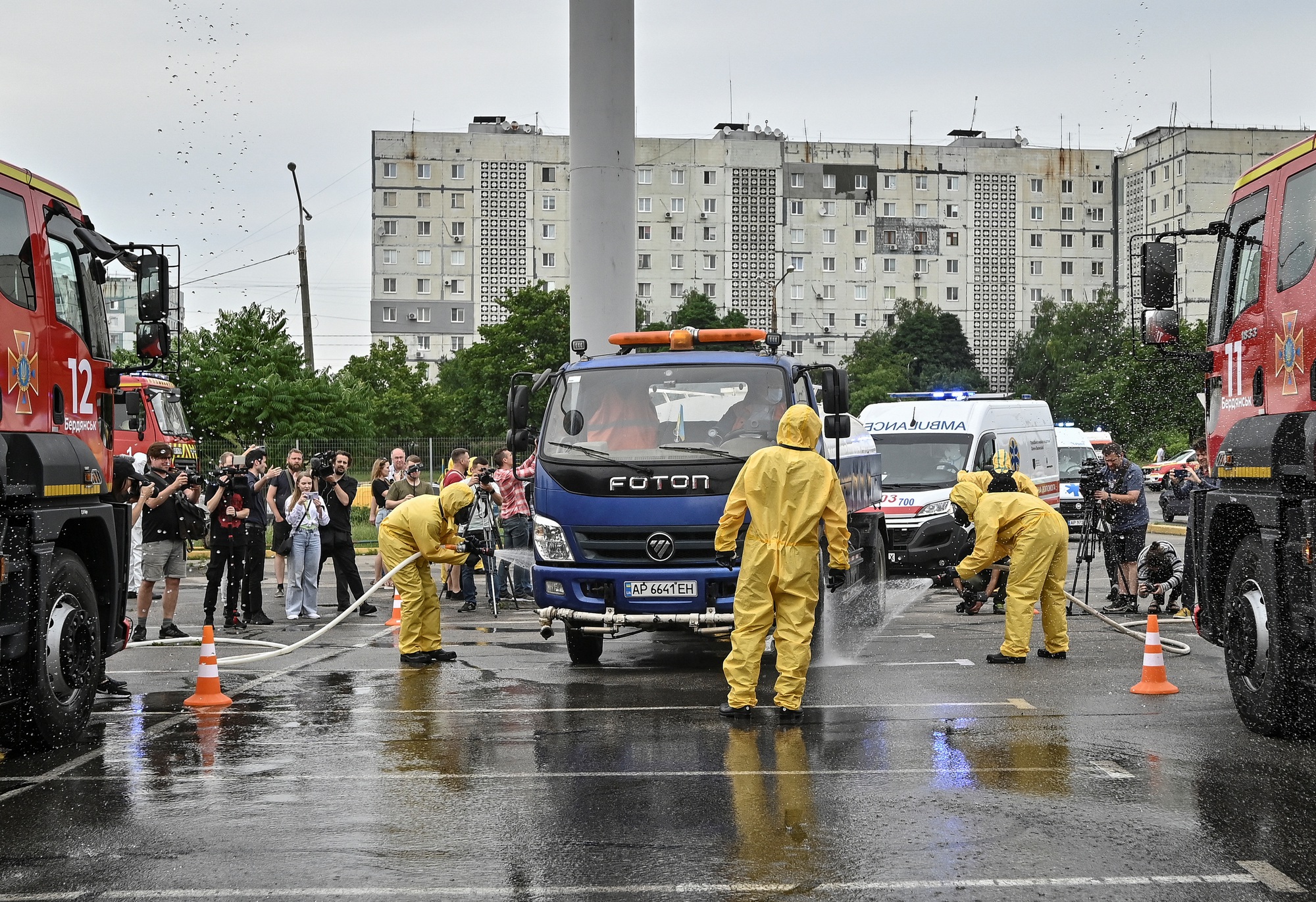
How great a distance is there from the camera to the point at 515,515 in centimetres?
1698

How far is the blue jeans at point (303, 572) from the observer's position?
15242 millimetres

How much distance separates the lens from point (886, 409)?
21.3 metres

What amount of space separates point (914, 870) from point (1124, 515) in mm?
10953

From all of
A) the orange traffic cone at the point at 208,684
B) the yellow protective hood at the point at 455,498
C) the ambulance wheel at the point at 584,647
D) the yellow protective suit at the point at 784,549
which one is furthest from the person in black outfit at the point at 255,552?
the yellow protective suit at the point at 784,549

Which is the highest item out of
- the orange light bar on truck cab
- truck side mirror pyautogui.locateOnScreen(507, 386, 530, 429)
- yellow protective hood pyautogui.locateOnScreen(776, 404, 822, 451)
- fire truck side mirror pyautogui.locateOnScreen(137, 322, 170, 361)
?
the orange light bar on truck cab

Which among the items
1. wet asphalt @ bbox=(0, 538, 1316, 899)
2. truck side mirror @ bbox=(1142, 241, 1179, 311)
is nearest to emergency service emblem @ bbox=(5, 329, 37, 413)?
wet asphalt @ bbox=(0, 538, 1316, 899)

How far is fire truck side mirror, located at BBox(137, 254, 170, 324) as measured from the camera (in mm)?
8805

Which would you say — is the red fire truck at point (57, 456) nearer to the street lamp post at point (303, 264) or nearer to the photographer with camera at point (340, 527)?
the photographer with camera at point (340, 527)

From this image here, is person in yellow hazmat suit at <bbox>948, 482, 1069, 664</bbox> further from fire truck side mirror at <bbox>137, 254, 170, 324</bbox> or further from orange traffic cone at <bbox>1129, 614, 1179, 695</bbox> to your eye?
fire truck side mirror at <bbox>137, 254, 170, 324</bbox>

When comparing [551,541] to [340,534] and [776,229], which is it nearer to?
[340,534]

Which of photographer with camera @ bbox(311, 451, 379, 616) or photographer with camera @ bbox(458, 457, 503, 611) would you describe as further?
photographer with camera @ bbox(458, 457, 503, 611)

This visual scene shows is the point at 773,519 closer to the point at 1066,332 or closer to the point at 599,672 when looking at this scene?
the point at 599,672

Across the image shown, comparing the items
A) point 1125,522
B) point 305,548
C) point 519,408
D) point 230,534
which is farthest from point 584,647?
point 1125,522

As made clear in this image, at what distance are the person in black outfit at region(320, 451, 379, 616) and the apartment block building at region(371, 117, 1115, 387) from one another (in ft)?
237
